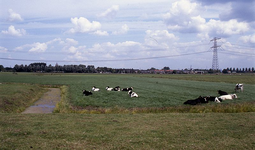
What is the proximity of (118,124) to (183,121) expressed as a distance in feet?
11.4

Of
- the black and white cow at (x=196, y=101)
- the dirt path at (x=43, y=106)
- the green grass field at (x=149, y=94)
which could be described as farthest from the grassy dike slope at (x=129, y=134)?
the dirt path at (x=43, y=106)

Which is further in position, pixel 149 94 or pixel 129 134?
pixel 149 94

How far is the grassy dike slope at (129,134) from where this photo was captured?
7.73m

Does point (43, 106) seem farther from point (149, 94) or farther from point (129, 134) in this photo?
point (129, 134)

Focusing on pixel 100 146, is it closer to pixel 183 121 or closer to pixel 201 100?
pixel 183 121

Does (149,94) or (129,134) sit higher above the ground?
(129,134)

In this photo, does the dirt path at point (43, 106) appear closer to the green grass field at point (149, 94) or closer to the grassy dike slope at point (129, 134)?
the green grass field at point (149, 94)

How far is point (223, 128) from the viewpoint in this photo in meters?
10.3

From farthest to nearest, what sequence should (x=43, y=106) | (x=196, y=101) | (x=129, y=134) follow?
1. (x=43, y=106)
2. (x=196, y=101)
3. (x=129, y=134)

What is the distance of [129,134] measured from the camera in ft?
30.1

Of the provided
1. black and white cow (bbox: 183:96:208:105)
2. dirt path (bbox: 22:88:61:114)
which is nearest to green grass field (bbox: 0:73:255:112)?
black and white cow (bbox: 183:96:208:105)

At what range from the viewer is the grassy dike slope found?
304 inches

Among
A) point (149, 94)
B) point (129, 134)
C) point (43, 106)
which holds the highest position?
point (129, 134)

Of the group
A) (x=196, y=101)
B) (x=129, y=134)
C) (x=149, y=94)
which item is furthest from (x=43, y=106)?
(x=129, y=134)
